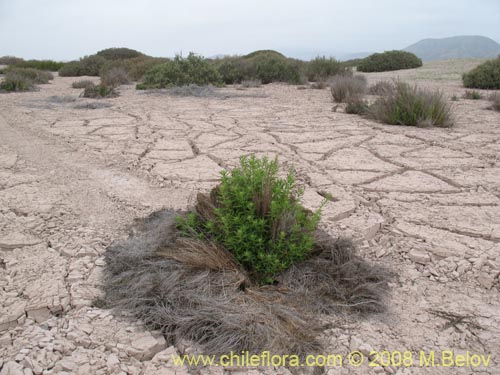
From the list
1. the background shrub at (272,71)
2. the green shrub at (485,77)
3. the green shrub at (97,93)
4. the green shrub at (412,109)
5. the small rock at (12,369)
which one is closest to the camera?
the small rock at (12,369)

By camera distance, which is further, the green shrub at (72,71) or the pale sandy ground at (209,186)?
the green shrub at (72,71)

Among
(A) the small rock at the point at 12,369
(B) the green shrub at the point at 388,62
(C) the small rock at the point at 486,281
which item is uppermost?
(B) the green shrub at the point at 388,62

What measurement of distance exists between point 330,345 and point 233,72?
10599mm

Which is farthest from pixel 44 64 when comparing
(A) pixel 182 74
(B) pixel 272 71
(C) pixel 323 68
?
(C) pixel 323 68

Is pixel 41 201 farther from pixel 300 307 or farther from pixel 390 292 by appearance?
pixel 390 292

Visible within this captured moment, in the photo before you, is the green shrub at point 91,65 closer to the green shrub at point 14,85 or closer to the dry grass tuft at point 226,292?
the green shrub at point 14,85

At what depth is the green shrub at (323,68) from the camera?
39.7 feet

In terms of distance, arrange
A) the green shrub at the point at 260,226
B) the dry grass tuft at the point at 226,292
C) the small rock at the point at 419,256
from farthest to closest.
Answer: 1. the small rock at the point at 419,256
2. the green shrub at the point at 260,226
3. the dry grass tuft at the point at 226,292

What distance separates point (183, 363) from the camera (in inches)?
62.6

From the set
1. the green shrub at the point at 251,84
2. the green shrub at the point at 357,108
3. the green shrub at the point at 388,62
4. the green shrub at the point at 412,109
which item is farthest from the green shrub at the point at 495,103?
the green shrub at the point at 388,62

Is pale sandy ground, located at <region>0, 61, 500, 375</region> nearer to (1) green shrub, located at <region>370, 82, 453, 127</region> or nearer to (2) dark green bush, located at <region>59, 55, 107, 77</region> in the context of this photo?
(1) green shrub, located at <region>370, 82, 453, 127</region>

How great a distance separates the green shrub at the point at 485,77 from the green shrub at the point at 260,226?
9.14 m

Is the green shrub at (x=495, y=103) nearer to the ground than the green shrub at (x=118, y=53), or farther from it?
nearer to the ground

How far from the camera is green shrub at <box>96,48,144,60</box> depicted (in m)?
20.1
